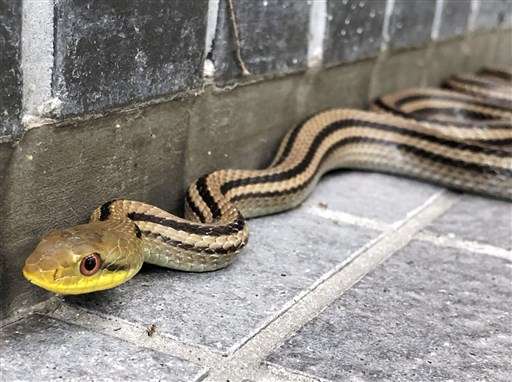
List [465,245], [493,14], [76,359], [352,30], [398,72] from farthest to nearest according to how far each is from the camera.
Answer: [493,14] < [398,72] < [352,30] < [465,245] < [76,359]

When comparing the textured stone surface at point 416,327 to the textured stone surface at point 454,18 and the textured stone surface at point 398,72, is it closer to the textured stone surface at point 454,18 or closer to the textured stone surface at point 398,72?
the textured stone surface at point 398,72

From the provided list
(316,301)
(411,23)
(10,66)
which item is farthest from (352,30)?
(10,66)

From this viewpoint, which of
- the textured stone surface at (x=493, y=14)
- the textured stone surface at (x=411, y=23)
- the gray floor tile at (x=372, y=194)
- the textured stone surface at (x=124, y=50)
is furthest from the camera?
the textured stone surface at (x=493, y=14)

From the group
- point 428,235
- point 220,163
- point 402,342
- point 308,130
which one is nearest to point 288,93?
point 308,130

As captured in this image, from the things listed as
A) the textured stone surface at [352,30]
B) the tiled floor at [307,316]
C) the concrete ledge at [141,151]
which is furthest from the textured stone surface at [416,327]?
the textured stone surface at [352,30]

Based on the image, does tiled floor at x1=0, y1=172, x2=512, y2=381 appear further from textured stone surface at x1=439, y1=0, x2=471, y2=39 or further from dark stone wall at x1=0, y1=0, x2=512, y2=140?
textured stone surface at x1=439, y1=0, x2=471, y2=39

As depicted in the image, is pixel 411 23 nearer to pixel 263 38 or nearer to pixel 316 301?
pixel 263 38

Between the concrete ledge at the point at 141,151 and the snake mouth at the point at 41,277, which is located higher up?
the concrete ledge at the point at 141,151
